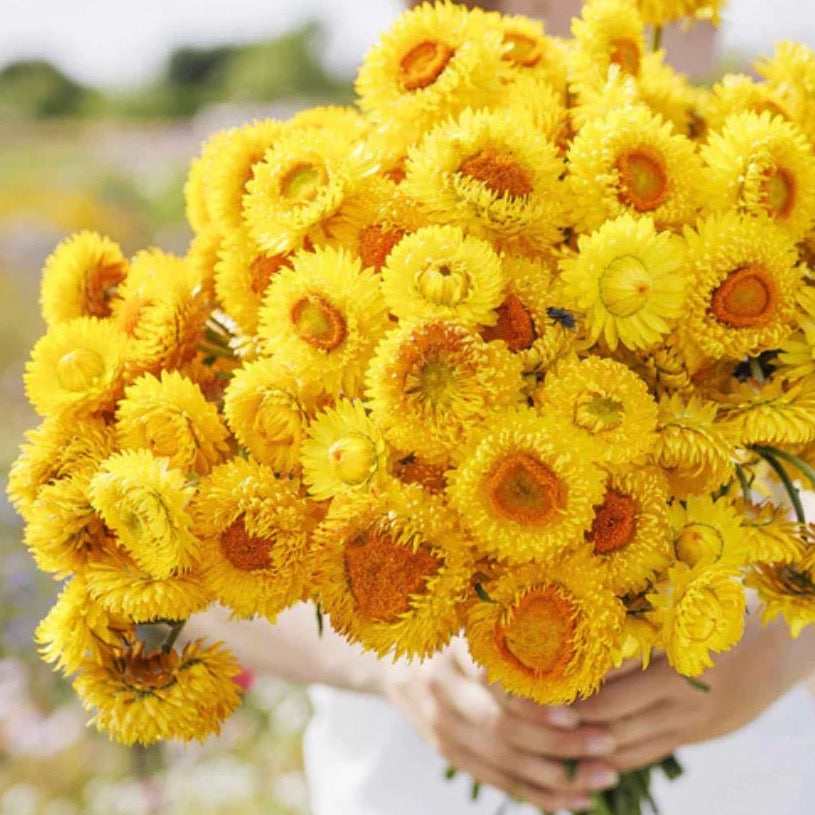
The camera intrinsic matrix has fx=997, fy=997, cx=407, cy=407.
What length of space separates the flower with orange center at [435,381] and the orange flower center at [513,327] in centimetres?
2

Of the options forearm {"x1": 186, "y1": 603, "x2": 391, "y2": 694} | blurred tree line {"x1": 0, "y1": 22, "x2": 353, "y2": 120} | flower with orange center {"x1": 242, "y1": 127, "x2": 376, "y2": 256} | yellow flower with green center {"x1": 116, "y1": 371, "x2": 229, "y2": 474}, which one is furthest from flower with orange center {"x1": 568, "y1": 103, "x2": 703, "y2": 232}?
blurred tree line {"x1": 0, "y1": 22, "x2": 353, "y2": 120}

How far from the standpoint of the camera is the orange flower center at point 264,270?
20.8 inches

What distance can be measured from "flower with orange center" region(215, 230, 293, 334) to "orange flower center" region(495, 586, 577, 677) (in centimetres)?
21

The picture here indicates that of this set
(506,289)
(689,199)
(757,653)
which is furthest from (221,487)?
(757,653)

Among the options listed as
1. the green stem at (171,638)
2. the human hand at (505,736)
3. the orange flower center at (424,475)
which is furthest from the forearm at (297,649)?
the orange flower center at (424,475)

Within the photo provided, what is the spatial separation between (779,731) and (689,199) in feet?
2.64

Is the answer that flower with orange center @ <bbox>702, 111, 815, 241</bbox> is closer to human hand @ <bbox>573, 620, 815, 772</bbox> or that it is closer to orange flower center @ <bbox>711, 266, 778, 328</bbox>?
orange flower center @ <bbox>711, 266, 778, 328</bbox>

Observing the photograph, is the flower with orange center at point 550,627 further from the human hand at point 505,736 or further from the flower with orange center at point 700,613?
the human hand at point 505,736

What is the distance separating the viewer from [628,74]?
1.89 ft

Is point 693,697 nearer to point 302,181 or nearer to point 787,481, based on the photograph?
point 787,481

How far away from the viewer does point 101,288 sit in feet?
2.01

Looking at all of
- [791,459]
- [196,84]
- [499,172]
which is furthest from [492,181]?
[196,84]

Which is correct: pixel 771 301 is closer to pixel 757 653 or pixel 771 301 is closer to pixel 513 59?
pixel 513 59

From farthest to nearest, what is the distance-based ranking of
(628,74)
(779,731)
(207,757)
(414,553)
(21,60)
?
1. (21,60)
2. (207,757)
3. (779,731)
4. (628,74)
5. (414,553)
